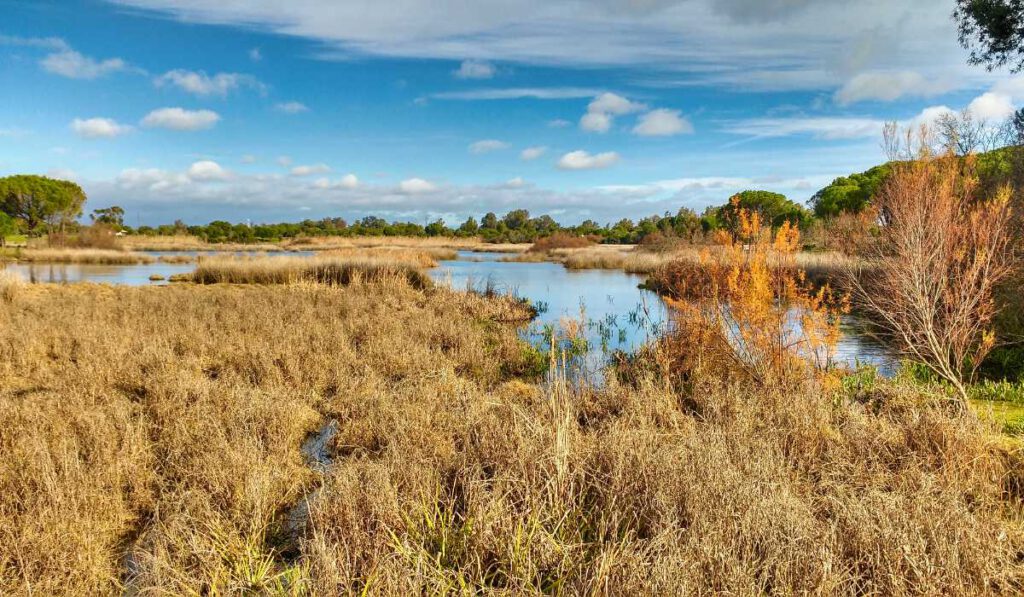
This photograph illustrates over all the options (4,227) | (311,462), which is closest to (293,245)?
(4,227)

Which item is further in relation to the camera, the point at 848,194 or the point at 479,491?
the point at 848,194

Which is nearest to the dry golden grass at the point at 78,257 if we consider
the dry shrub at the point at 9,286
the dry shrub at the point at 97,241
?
the dry shrub at the point at 97,241

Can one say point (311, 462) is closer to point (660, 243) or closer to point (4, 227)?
point (660, 243)

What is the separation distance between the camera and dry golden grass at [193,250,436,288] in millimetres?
19312

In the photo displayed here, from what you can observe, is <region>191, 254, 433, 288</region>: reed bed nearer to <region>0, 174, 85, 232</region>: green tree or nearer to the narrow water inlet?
the narrow water inlet

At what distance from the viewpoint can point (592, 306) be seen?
1830cm

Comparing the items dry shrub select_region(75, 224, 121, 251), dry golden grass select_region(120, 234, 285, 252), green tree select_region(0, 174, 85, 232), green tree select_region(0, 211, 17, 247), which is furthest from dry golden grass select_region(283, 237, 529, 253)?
green tree select_region(0, 211, 17, 247)

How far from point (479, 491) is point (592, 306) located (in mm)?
15012

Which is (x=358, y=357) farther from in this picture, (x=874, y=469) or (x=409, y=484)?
(x=874, y=469)

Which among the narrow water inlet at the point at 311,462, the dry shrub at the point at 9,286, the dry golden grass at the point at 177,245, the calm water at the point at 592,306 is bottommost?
the narrow water inlet at the point at 311,462

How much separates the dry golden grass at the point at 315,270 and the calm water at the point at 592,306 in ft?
4.47

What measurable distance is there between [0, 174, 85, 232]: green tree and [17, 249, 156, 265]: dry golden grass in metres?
10.8

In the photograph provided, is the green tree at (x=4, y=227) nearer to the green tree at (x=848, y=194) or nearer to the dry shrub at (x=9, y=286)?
the dry shrub at (x=9, y=286)

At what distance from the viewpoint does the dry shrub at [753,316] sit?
22.5 feet
